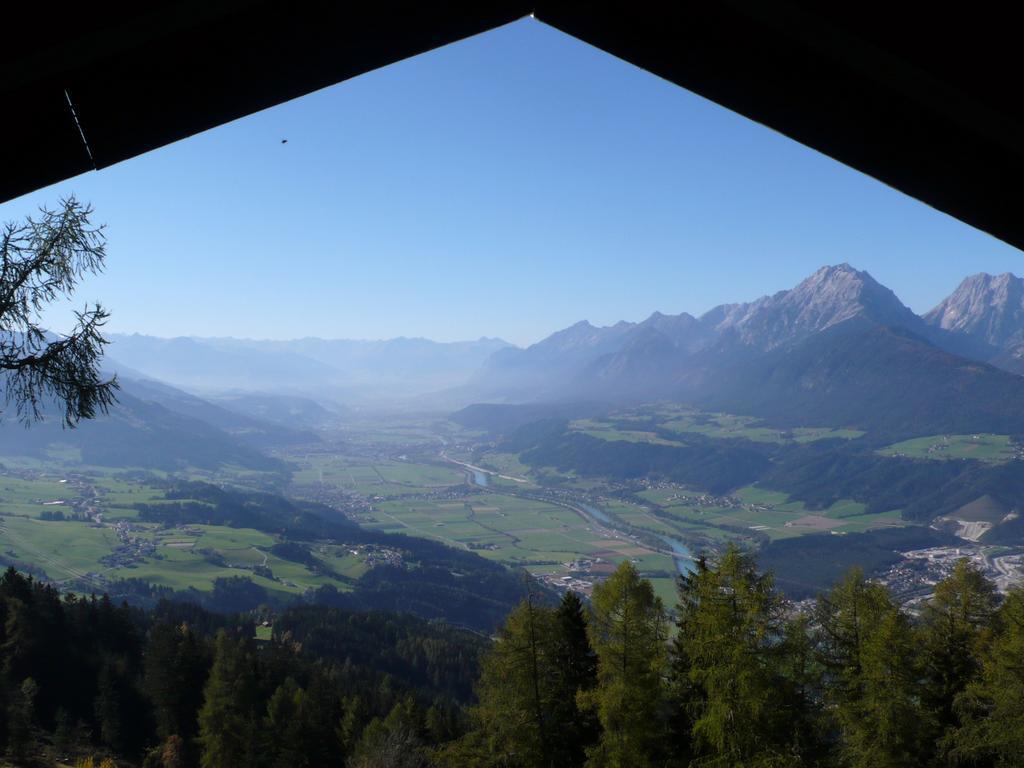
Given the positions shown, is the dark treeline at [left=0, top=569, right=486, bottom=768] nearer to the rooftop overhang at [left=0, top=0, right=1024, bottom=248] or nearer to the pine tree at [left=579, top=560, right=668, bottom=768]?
the pine tree at [left=579, top=560, right=668, bottom=768]

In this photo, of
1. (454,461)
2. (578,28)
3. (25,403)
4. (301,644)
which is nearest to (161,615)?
(301,644)

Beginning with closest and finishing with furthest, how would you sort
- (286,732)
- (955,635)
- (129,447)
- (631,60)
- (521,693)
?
(631,60) < (521,693) < (955,635) < (286,732) < (129,447)

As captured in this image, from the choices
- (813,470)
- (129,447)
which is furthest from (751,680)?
(129,447)

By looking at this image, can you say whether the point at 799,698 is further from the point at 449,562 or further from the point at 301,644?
the point at 449,562

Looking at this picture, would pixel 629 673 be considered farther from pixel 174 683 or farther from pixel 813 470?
pixel 813 470

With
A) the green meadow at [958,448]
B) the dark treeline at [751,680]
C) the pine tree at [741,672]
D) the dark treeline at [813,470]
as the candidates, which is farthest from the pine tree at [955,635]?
the green meadow at [958,448]

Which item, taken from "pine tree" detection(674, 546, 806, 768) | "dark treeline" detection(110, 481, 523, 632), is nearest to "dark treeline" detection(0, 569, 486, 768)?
"pine tree" detection(674, 546, 806, 768)
